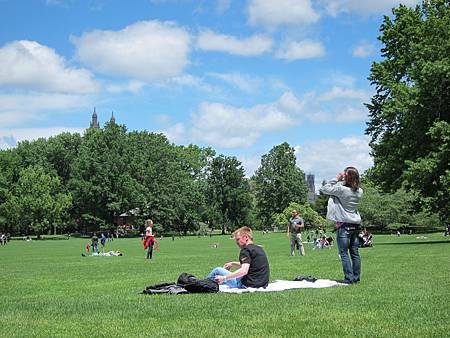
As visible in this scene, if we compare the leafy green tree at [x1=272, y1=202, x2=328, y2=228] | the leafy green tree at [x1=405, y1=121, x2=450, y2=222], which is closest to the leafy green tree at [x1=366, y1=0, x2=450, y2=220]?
the leafy green tree at [x1=405, y1=121, x2=450, y2=222]

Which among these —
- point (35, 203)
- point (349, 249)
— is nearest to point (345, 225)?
point (349, 249)

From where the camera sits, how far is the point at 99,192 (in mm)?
91688

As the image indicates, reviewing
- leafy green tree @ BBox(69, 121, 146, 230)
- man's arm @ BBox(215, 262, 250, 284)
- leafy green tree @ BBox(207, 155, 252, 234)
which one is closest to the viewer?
man's arm @ BBox(215, 262, 250, 284)

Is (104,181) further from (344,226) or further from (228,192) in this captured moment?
(344,226)

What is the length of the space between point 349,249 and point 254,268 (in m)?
2.38

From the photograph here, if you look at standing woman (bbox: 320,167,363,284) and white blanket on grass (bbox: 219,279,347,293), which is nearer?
white blanket on grass (bbox: 219,279,347,293)

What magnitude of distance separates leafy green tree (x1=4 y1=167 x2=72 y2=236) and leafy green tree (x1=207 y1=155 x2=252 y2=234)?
116 ft

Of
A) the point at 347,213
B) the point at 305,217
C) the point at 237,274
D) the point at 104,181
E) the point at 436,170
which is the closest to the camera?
the point at 237,274

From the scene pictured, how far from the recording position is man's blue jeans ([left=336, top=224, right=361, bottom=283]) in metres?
12.4

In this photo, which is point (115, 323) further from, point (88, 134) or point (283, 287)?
point (88, 134)

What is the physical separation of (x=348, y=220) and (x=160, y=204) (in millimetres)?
84827

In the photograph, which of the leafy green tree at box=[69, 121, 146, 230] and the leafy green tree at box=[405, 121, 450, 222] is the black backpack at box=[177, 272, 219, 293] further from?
the leafy green tree at box=[69, 121, 146, 230]

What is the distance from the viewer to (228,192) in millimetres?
121438

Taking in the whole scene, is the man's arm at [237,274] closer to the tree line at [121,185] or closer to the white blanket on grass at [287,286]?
the white blanket on grass at [287,286]
